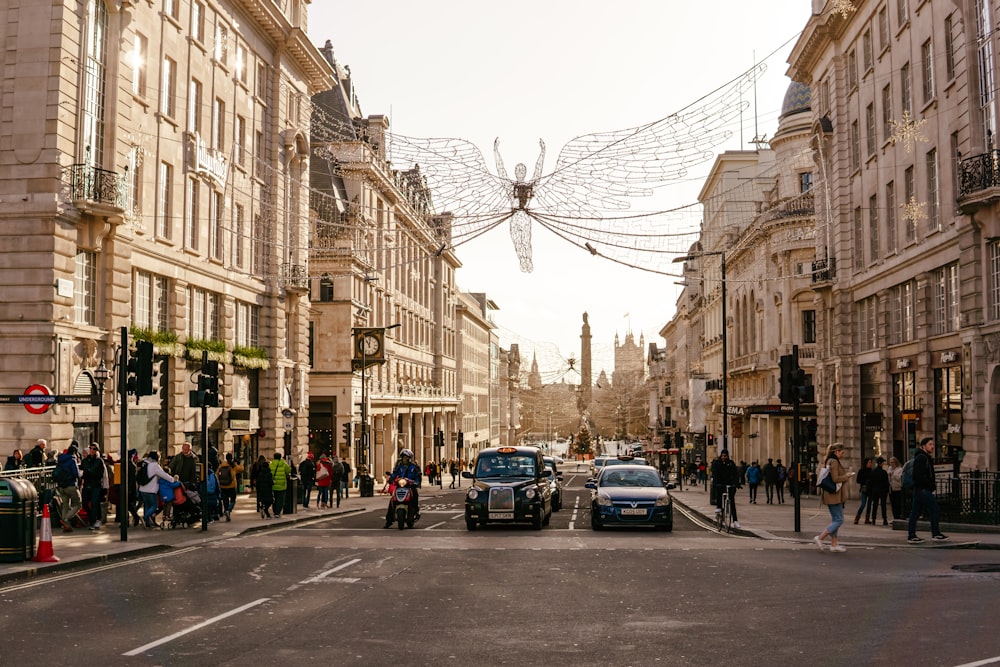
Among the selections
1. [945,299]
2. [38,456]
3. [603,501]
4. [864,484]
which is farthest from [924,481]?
[38,456]

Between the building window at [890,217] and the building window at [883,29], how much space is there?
4.56 meters

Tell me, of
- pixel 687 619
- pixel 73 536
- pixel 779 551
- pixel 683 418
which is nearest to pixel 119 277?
pixel 73 536

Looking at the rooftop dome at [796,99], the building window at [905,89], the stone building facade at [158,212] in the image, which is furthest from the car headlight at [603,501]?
the rooftop dome at [796,99]

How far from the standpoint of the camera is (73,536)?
2008cm

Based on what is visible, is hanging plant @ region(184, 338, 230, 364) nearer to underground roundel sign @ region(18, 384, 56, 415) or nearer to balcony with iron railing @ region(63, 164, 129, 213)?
balcony with iron railing @ region(63, 164, 129, 213)

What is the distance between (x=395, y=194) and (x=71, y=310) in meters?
34.8

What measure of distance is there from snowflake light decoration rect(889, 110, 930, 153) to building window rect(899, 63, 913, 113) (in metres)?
0.43

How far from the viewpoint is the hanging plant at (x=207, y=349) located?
107 feet

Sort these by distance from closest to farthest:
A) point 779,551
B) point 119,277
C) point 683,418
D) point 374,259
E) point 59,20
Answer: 1. point 779,551
2. point 59,20
3. point 119,277
4. point 374,259
5. point 683,418

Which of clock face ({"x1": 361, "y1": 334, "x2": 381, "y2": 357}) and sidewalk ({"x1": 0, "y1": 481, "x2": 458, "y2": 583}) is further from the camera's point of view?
clock face ({"x1": 361, "y1": 334, "x2": 381, "y2": 357})

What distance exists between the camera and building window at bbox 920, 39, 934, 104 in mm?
28953

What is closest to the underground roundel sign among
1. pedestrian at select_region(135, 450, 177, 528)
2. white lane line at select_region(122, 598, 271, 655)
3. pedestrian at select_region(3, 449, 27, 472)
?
pedestrian at select_region(3, 449, 27, 472)

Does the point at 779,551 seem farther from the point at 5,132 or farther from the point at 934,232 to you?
the point at 5,132

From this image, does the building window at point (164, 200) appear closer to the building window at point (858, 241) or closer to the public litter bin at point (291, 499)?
the public litter bin at point (291, 499)
